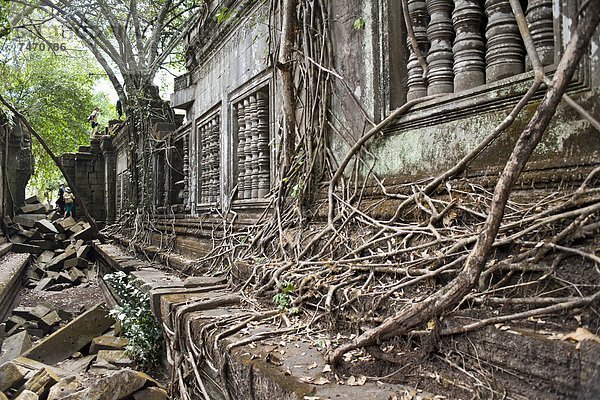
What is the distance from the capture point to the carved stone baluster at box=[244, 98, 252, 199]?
196 inches

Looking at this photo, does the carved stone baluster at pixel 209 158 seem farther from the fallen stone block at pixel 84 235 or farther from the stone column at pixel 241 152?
the fallen stone block at pixel 84 235

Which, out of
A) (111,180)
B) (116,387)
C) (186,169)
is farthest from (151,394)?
(111,180)

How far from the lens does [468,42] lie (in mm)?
2459

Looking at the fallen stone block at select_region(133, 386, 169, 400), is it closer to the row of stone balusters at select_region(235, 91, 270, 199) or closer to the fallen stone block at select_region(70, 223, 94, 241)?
the row of stone balusters at select_region(235, 91, 270, 199)

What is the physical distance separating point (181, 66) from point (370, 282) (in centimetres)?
1384

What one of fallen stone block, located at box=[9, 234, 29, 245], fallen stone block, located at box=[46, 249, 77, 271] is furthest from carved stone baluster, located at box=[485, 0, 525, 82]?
fallen stone block, located at box=[9, 234, 29, 245]

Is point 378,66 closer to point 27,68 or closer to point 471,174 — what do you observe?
point 471,174

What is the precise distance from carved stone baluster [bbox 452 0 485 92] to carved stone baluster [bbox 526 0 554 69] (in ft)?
1.21

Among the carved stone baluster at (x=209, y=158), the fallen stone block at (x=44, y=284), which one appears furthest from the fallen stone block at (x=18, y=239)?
the carved stone baluster at (x=209, y=158)

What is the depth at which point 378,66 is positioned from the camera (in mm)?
2965

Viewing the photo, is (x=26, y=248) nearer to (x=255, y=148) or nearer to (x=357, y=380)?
(x=255, y=148)

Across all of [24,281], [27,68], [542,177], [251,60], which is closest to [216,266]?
[251,60]

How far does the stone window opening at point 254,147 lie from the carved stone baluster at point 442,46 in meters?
2.32

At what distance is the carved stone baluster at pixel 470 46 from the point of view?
8.04 feet
